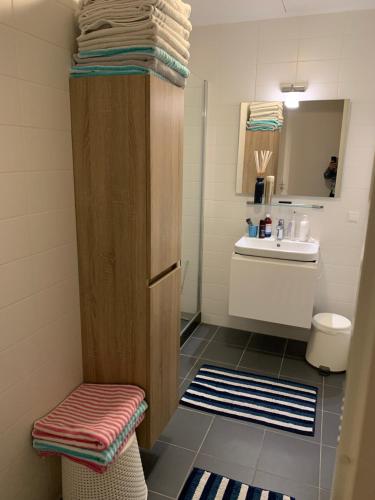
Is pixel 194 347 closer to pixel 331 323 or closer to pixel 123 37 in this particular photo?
pixel 331 323

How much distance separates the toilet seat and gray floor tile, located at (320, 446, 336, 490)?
845mm

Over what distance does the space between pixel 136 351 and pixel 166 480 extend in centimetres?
67

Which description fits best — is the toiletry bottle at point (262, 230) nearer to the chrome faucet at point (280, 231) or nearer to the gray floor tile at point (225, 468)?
the chrome faucet at point (280, 231)

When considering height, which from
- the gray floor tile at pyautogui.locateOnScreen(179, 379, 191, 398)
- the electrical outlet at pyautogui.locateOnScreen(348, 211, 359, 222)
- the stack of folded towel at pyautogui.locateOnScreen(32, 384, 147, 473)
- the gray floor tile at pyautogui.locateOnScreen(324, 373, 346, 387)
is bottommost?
the gray floor tile at pyautogui.locateOnScreen(179, 379, 191, 398)

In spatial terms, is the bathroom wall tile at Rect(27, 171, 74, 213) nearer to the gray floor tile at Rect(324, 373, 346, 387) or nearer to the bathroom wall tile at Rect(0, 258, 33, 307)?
the bathroom wall tile at Rect(0, 258, 33, 307)

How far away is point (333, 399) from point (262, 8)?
2.66m

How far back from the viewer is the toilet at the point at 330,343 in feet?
8.71

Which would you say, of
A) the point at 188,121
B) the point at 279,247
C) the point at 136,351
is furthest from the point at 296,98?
the point at 136,351

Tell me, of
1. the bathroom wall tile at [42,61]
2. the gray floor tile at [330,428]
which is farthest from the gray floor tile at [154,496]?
the bathroom wall tile at [42,61]

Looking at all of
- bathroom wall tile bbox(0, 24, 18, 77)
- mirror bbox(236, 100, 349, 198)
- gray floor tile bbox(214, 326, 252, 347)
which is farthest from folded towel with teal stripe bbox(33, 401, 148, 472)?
mirror bbox(236, 100, 349, 198)

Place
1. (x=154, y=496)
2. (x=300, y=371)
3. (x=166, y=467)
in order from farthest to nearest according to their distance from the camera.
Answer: (x=300, y=371) → (x=166, y=467) → (x=154, y=496)

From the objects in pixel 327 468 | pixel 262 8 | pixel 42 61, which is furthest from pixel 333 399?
pixel 262 8

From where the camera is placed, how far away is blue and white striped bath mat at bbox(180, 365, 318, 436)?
2.25 m

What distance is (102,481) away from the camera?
1507mm
